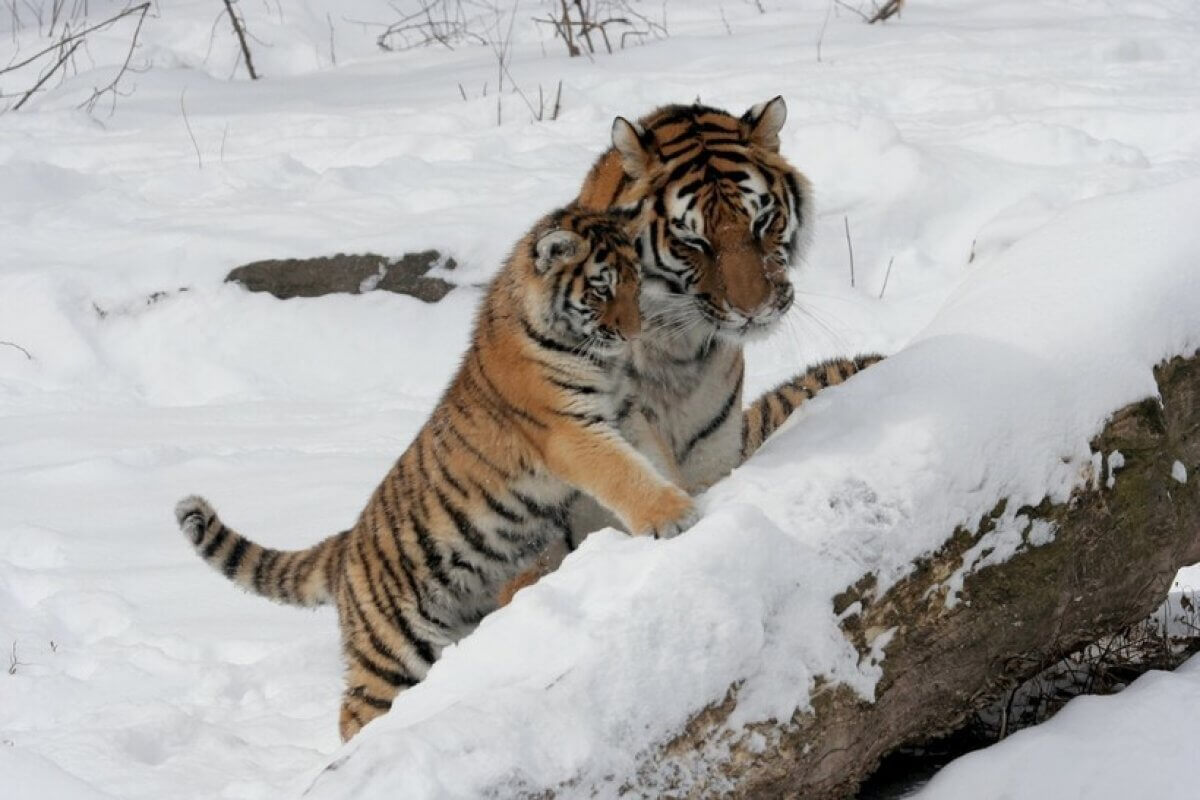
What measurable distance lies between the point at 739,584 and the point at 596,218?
3.88 ft

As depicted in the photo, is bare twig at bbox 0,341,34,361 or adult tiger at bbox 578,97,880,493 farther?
bare twig at bbox 0,341,34,361

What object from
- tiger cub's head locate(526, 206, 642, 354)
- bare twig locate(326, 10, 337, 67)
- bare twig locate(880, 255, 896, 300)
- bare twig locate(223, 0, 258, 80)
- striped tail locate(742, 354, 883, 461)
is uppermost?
tiger cub's head locate(526, 206, 642, 354)

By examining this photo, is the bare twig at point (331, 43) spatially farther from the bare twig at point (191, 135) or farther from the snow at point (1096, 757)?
the snow at point (1096, 757)

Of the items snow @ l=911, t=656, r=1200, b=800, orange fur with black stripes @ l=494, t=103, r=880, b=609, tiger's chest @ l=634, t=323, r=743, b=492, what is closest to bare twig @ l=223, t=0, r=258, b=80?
orange fur with black stripes @ l=494, t=103, r=880, b=609

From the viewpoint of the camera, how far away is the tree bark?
244cm

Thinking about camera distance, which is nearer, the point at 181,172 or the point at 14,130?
the point at 181,172

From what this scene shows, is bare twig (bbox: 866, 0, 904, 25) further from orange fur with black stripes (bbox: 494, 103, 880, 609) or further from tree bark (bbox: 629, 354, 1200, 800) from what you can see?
tree bark (bbox: 629, 354, 1200, 800)

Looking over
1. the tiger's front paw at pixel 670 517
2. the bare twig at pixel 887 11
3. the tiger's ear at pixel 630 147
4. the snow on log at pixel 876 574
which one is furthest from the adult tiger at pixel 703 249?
the bare twig at pixel 887 11

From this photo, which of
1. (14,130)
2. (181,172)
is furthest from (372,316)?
(14,130)

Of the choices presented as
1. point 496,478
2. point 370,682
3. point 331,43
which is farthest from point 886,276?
point 331,43

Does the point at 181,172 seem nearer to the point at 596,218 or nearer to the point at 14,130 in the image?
the point at 14,130

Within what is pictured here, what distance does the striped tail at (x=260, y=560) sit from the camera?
3.88 metres

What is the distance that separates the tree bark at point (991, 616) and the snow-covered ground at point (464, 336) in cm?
6

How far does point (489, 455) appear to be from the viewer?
3486mm
